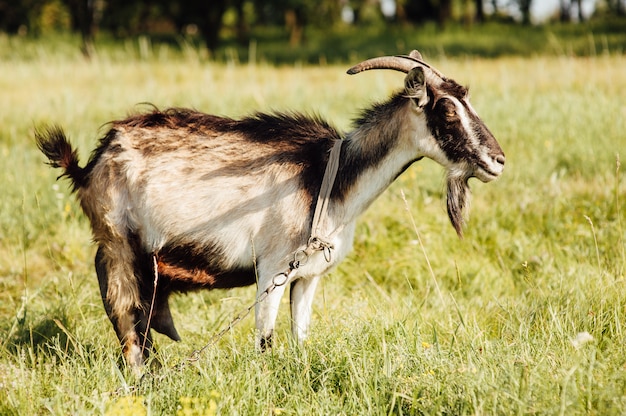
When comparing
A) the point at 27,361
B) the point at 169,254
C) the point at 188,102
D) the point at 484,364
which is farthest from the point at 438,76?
the point at 188,102

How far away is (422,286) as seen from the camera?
5.16 meters

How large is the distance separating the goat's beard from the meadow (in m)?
0.23

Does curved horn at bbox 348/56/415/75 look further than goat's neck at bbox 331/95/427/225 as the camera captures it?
No

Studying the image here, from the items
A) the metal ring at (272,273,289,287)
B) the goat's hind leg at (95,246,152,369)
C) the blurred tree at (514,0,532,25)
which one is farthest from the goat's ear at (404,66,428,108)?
the blurred tree at (514,0,532,25)

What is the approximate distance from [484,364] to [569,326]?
89 centimetres

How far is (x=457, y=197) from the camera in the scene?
148 inches

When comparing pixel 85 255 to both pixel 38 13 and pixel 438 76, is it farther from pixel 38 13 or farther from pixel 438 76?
pixel 38 13

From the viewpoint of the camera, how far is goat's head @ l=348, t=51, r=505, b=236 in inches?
137

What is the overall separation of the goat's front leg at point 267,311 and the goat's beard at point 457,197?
3.34 ft

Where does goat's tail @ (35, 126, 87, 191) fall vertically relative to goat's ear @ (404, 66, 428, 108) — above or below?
below

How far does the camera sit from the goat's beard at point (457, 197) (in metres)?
3.67

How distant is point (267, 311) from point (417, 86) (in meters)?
1.39

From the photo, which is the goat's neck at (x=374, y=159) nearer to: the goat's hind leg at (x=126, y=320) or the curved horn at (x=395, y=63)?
the curved horn at (x=395, y=63)

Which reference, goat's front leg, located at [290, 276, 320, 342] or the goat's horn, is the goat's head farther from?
goat's front leg, located at [290, 276, 320, 342]
